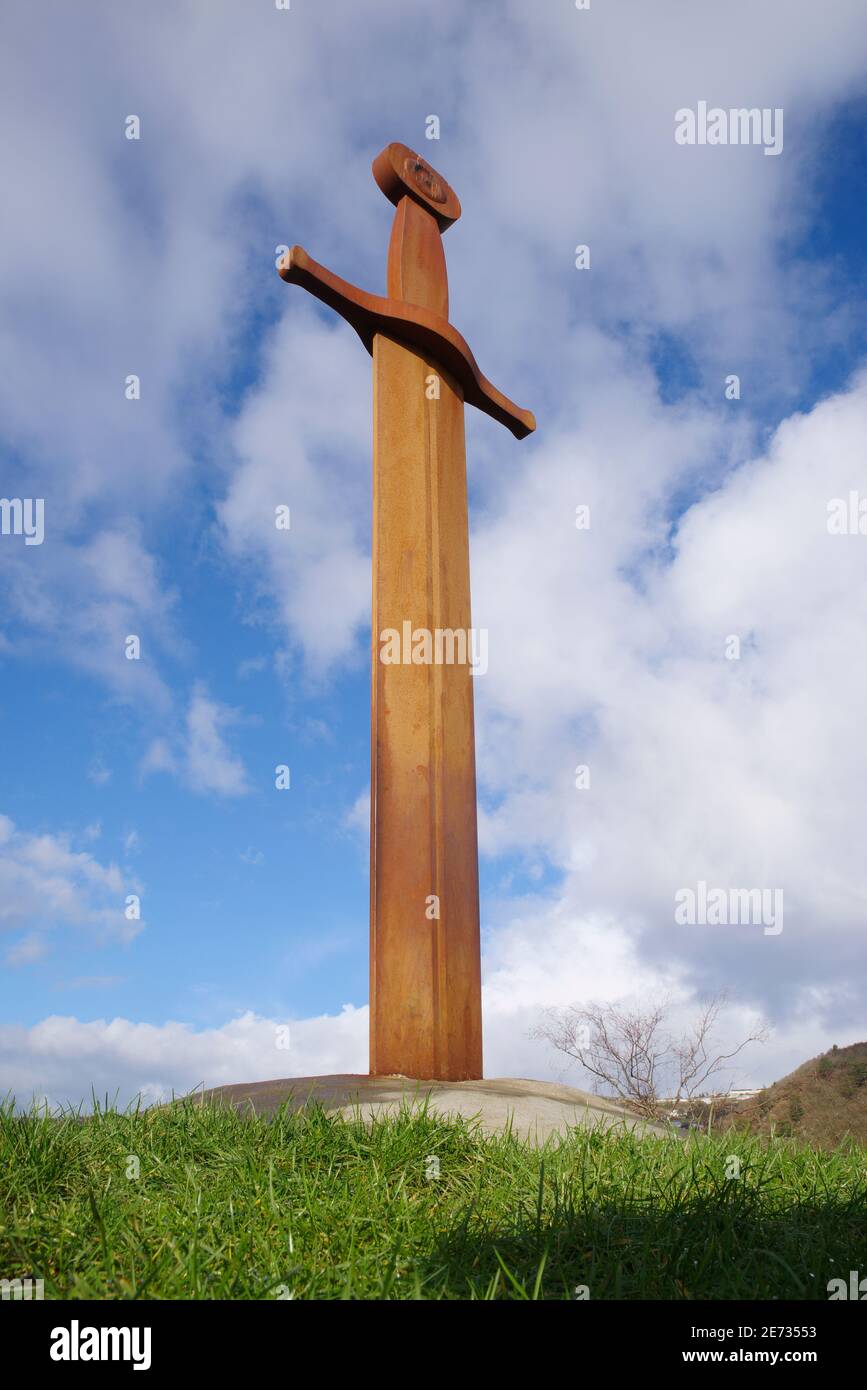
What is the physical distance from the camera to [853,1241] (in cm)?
293

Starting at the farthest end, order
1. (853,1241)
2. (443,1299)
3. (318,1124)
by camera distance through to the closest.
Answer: (318,1124)
(853,1241)
(443,1299)

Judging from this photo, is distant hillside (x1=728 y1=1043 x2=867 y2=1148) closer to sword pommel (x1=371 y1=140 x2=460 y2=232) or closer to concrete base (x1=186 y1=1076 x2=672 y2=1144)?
concrete base (x1=186 y1=1076 x2=672 y2=1144)

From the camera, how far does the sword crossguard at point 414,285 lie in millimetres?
6852

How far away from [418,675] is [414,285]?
3089mm

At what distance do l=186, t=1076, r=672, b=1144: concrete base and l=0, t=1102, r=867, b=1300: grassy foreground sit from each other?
38 centimetres

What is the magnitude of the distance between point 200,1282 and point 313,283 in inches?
237

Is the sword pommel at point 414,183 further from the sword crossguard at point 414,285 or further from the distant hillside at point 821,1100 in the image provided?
the distant hillside at point 821,1100

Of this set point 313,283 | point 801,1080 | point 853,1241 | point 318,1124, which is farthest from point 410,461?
point 801,1080

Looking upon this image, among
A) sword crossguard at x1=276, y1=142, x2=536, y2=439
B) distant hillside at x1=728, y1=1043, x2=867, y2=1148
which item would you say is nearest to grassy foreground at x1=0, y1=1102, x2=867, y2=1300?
distant hillside at x1=728, y1=1043, x2=867, y2=1148

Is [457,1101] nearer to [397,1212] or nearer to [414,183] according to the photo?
[397,1212]

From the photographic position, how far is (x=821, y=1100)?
7.86 metres

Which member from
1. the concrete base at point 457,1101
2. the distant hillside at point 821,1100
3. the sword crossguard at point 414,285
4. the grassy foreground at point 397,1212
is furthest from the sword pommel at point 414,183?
the distant hillside at point 821,1100

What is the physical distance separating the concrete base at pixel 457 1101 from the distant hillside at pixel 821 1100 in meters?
2.63
